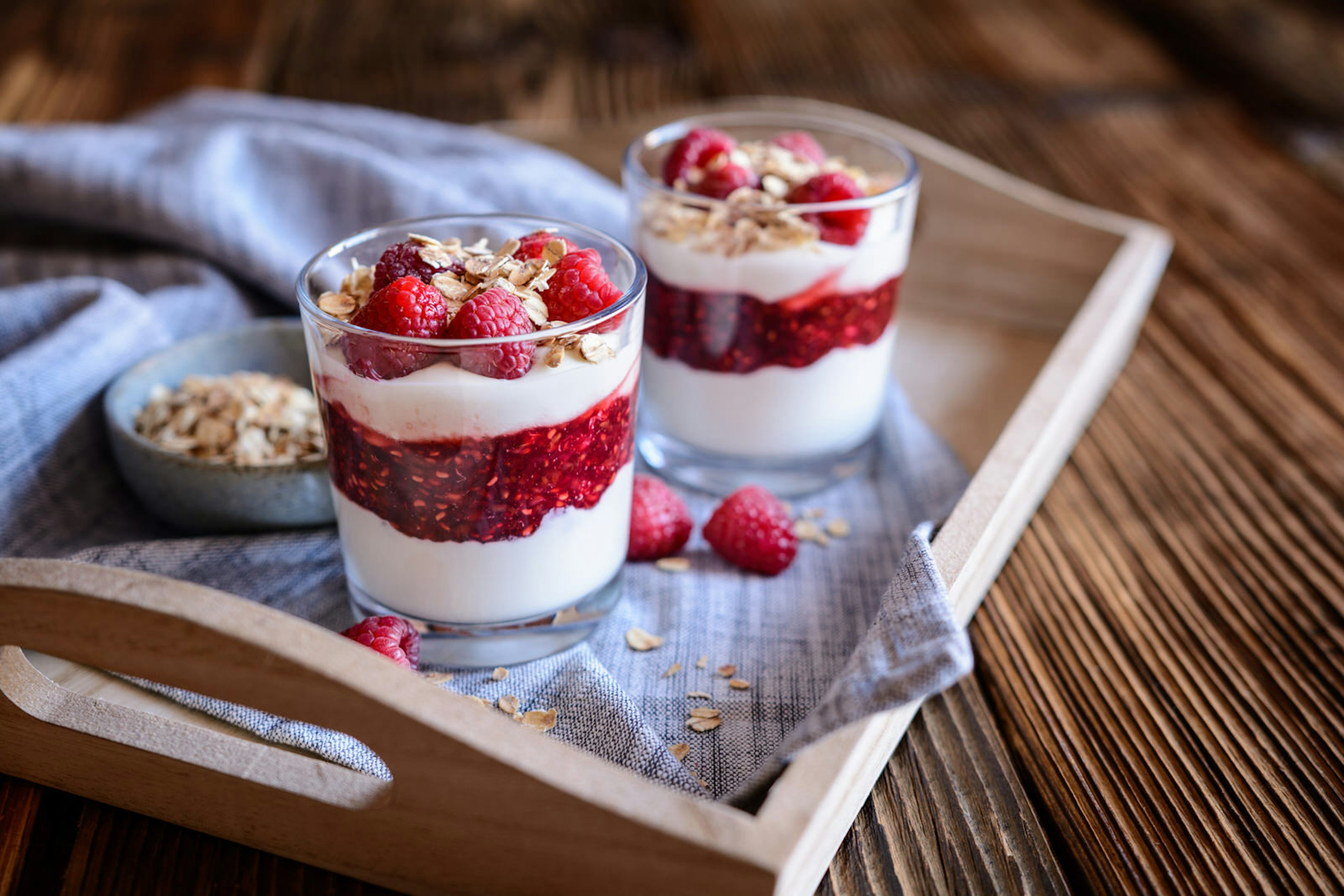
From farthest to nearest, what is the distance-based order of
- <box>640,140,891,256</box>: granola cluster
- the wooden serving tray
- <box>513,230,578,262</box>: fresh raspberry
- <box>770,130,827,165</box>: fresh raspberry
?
<box>770,130,827,165</box>: fresh raspberry < <box>640,140,891,256</box>: granola cluster < <box>513,230,578,262</box>: fresh raspberry < the wooden serving tray

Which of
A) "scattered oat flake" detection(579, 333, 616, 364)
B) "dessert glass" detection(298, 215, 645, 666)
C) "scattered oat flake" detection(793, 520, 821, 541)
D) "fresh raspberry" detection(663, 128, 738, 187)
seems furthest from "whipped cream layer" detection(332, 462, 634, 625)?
"fresh raspberry" detection(663, 128, 738, 187)

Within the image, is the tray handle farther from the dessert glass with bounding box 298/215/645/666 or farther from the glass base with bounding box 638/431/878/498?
the glass base with bounding box 638/431/878/498

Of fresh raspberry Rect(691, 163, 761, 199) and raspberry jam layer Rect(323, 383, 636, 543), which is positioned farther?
fresh raspberry Rect(691, 163, 761, 199)

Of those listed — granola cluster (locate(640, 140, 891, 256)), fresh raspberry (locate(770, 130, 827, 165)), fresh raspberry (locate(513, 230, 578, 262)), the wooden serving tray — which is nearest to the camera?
the wooden serving tray

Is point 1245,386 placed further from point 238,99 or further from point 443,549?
point 238,99

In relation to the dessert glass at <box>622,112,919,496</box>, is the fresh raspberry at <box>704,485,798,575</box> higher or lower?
lower

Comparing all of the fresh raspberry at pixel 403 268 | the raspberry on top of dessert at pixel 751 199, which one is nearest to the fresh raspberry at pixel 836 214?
the raspberry on top of dessert at pixel 751 199
